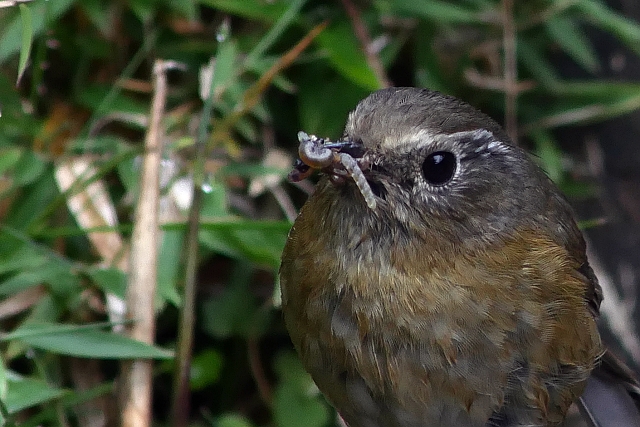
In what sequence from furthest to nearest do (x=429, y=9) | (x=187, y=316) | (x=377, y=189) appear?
1. (x=429, y=9)
2. (x=187, y=316)
3. (x=377, y=189)

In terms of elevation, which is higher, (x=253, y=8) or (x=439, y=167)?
(x=253, y=8)

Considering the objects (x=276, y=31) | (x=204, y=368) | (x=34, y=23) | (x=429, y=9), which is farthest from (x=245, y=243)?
(x=429, y=9)

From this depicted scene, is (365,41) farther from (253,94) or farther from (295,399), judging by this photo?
(295,399)

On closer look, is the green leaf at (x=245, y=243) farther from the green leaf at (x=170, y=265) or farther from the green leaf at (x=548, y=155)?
the green leaf at (x=548, y=155)

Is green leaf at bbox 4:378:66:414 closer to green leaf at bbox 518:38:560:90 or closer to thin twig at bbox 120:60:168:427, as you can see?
thin twig at bbox 120:60:168:427

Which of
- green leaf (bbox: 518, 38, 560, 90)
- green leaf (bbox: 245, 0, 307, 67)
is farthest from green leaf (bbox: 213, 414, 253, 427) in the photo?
green leaf (bbox: 518, 38, 560, 90)

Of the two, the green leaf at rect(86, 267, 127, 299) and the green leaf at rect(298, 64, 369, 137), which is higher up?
the green leaf at rect(298, 64, 369, 137)

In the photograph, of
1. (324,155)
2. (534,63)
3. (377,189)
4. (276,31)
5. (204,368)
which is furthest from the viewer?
(534,63)
